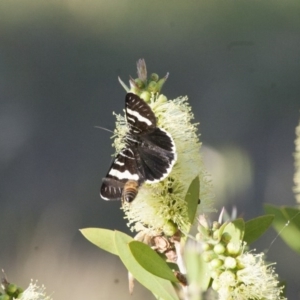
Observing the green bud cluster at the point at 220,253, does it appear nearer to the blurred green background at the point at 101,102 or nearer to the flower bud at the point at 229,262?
the flower bud at the point at 229,262

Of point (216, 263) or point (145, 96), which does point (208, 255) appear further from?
point (145, 96)

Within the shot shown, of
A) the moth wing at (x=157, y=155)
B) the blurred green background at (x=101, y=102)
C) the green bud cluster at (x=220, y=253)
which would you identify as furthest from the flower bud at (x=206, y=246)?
the blurred green background at (x=101, y=102)

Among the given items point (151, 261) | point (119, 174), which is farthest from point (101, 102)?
point (151, 261)

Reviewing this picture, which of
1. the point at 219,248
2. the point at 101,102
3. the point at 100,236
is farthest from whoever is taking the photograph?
the point at 101,102

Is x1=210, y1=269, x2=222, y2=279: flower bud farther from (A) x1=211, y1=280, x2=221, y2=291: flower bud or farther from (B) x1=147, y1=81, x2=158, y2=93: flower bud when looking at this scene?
(B) x1=147, y1=81, x2=158, y2=93: flower bud

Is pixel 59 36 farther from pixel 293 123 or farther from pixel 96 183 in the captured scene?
pixel 293 123

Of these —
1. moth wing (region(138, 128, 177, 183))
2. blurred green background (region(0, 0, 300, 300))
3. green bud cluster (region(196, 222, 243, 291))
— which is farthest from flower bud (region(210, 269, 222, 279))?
blurred green background (region(0, 0, 300, 300))
